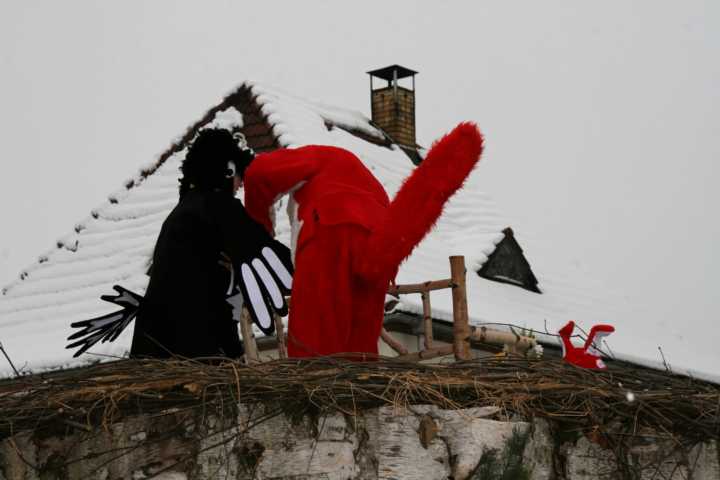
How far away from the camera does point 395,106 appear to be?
16.8 meters

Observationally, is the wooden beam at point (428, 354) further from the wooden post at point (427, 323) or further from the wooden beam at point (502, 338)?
the wooden beam at point (502, 338)

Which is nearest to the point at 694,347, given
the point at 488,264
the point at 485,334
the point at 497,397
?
the point at 488,264

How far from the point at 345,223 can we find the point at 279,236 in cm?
457

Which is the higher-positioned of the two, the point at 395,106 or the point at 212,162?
the point at 395,106

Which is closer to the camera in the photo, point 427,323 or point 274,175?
point 274,175

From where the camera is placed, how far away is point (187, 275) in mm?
5457

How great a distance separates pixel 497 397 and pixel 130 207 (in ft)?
26.3

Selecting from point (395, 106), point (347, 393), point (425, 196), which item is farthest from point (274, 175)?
point (395, 106)

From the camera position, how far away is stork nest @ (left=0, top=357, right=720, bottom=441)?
13.7 ft

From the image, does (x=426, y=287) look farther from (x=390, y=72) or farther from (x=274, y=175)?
(x=390, y=72)

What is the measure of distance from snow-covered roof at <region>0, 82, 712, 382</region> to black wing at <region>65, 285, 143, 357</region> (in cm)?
391

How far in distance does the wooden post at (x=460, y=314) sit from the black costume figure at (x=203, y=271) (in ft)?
3.64

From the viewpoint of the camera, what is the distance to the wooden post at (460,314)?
6.06 m

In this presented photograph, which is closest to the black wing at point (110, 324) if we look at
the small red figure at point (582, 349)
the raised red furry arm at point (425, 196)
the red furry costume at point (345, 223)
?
the red furry costume at point (345, 223)
